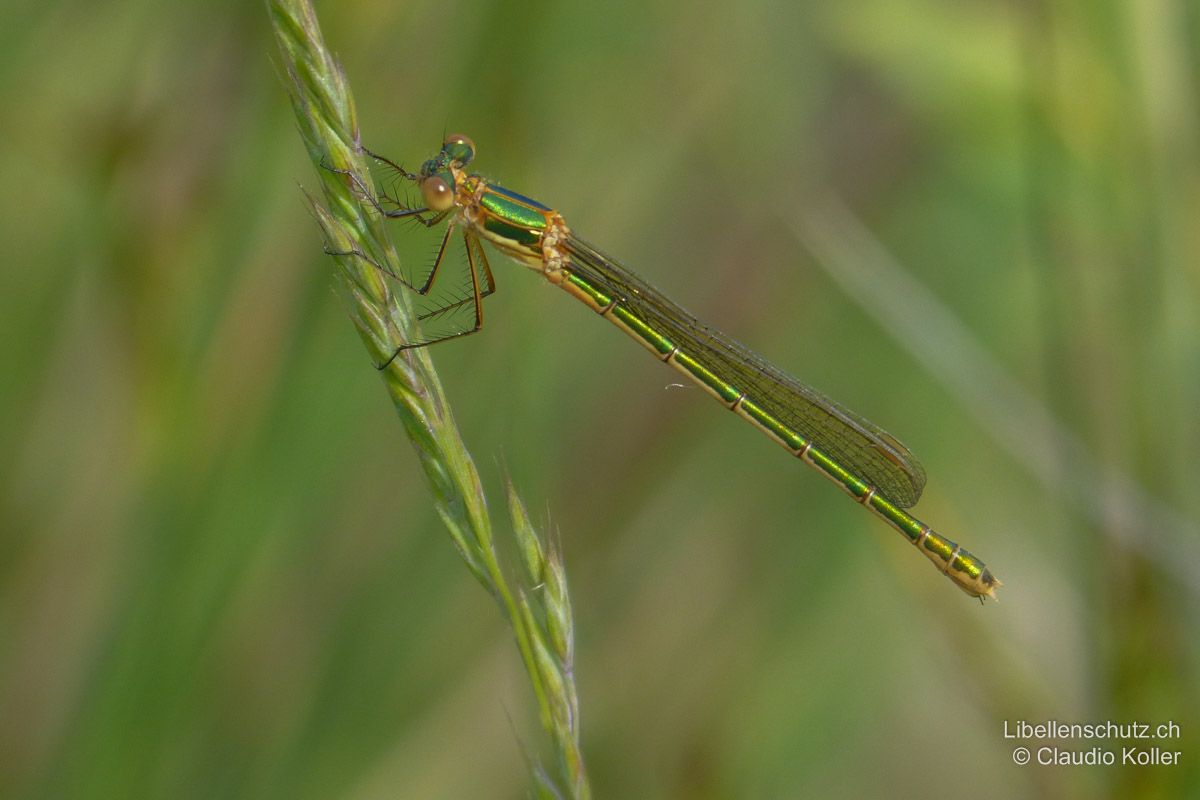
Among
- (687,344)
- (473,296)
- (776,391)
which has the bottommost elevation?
(473,296)

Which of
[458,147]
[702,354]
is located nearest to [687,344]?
[702,354]

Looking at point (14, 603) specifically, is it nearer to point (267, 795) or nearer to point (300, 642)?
point (300, 642)

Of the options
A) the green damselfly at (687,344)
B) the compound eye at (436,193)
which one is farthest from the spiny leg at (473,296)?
the compound eye at (436,193)

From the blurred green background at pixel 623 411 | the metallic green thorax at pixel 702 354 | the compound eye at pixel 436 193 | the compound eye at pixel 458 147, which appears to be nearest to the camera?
the blurred green background at pixel 623 411

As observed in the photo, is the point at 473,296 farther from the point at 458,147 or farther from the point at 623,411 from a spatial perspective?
the point at 623,411

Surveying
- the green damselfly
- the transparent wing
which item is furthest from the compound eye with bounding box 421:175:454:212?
the transparent wing

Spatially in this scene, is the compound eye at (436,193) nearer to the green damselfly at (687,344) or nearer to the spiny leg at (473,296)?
the green damselfly at (687,344)

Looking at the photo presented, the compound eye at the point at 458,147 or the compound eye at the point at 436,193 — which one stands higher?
the compound eye at the point at 458,147

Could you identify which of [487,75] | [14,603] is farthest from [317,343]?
[14,603]
